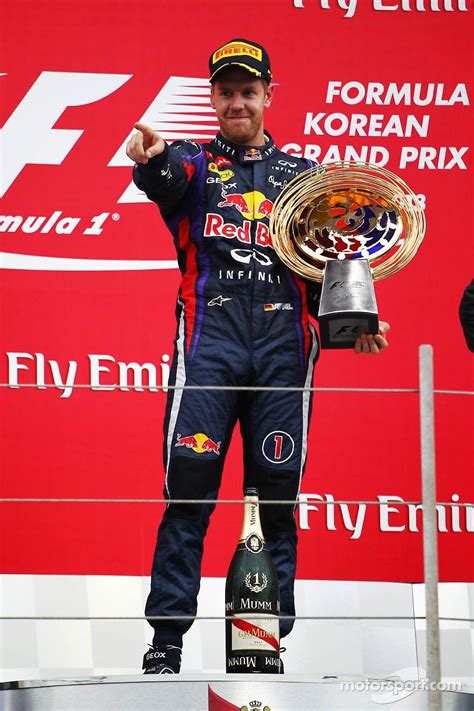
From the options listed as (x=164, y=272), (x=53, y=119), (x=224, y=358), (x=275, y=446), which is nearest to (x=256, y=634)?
(x=275, y=446)

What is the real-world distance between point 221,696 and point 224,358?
25.0 inches

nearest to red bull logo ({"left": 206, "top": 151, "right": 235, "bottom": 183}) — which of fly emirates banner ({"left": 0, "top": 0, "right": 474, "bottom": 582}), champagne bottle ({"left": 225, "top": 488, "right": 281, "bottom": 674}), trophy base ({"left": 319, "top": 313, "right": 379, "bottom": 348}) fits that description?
trophy base ({"left": 319, "top": 313, "right": 379, "bottom": 348})

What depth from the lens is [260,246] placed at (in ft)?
9.02

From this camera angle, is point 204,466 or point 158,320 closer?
point 204,466

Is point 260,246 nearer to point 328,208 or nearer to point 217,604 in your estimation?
point 328,208

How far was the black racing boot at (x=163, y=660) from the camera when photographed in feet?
8.53

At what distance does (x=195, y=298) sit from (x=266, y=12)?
112 centimetres

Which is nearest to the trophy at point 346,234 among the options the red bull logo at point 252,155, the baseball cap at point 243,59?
the red bull logo at point 252,155

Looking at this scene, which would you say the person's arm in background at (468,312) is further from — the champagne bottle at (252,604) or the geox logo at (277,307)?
the champagne bottle at (252,604)

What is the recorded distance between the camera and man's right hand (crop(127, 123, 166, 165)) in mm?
2598

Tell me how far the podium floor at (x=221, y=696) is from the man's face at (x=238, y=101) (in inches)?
40.7

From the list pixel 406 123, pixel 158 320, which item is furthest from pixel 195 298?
pixel 406 123

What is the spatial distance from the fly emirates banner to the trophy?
790mm

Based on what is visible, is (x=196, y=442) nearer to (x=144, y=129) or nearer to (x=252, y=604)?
(x=252, y=604)
